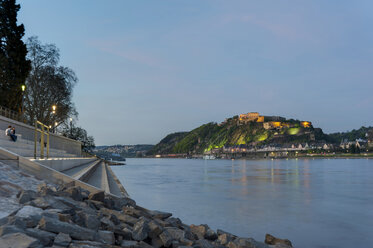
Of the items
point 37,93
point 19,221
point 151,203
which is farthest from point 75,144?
point 19,221

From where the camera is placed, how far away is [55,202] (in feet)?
19.1

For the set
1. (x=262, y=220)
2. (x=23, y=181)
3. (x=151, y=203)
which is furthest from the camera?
(x=151, y=203)

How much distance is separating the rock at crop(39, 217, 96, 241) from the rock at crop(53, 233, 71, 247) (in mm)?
237

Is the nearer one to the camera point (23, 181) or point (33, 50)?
point (23, 181)

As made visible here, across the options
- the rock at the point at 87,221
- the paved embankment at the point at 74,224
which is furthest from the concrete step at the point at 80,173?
the rock at the point at 87,221

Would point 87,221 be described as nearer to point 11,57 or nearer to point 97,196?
point 97,196

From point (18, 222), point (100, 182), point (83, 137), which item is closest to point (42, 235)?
point (18, 222)

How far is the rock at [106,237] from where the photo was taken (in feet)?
15.9

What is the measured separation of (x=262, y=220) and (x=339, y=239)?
3.91 meters

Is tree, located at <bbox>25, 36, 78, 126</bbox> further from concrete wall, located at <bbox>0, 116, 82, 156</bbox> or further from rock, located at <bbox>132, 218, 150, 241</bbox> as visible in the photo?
rock, located at <bbox>132, 218, 150, 241</bbox>

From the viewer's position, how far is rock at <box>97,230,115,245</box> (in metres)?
4.84

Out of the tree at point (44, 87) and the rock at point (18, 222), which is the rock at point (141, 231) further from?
the tree at point (44, 87)

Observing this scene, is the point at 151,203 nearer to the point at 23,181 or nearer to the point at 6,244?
the point at 23,181

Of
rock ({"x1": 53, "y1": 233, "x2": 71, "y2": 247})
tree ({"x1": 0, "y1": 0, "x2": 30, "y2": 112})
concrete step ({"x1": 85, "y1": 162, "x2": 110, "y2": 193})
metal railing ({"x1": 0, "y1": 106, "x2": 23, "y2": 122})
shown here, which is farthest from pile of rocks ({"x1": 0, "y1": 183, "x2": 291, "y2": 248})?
tree ({"x1": 0, "y1": 0, "x2": 30, "y2": 112})
